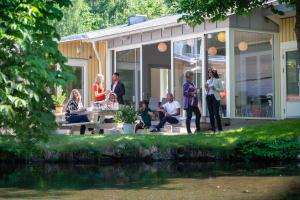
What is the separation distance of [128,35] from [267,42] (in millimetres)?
4698

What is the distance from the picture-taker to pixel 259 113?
47.8ft

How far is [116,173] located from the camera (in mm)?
9172

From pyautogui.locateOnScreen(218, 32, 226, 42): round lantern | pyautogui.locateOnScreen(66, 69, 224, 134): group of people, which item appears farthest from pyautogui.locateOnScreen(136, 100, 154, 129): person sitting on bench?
pyautogui.locateOnScreen(218, 32, 226, 42): round lantern

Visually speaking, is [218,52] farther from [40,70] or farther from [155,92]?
[40,70]

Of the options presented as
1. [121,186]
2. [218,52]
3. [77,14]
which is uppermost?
[77,14]

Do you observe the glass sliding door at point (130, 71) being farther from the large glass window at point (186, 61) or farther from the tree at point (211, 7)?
the tree at point (211, 7)

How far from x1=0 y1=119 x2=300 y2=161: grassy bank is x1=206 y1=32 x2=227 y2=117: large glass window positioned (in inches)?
142

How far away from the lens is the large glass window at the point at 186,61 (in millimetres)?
14846

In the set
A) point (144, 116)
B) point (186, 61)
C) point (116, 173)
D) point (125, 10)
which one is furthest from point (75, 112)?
point (125, 10)

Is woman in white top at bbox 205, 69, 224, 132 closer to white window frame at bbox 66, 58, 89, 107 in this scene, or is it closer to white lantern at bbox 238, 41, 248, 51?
white lantern at bbox 238, 41, 248, 51

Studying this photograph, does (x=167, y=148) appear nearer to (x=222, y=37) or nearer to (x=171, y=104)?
(x=171, y=104)

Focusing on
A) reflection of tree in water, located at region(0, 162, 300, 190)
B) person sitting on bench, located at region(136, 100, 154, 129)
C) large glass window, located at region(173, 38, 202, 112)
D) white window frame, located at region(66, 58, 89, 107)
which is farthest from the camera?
white window frame, located at region(66, 58, 89, 107)

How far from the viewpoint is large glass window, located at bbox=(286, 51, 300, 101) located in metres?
14.2

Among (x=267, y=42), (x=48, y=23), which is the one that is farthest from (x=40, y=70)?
(x=267, y=42)
